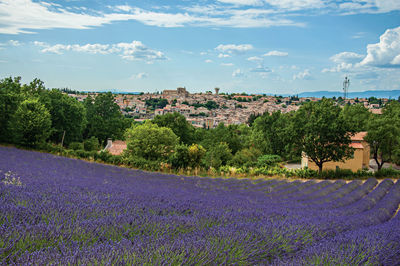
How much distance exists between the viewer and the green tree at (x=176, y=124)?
43.7m

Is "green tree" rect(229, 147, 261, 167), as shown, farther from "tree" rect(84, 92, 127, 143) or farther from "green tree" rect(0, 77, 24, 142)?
"tree" rect(84, 92, 127, 143)

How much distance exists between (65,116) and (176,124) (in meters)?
14.9

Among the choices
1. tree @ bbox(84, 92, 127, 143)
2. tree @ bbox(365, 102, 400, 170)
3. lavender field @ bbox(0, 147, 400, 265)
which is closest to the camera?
lavender field @ bbox(0, 147, 400, 265)

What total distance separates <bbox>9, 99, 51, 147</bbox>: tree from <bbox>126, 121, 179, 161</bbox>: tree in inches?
294

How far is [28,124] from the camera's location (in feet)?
80.1

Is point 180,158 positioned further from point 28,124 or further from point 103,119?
point 103,119

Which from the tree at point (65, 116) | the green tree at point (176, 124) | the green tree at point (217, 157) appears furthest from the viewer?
the green tree at point (176, 124)

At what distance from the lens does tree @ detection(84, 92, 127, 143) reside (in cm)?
4734

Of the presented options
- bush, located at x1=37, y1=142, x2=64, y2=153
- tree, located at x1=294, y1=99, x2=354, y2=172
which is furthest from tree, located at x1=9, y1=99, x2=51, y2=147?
tree, located at x1=294, y1=99, x2=354, y2=172

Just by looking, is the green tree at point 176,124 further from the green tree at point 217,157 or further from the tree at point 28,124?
the tree at point 28,124

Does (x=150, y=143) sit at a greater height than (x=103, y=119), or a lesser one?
lesser

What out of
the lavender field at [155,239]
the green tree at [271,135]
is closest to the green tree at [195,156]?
the green tree at [271,135]

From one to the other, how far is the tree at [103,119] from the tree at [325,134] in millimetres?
32028

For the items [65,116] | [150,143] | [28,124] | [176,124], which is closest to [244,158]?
[150,143]
